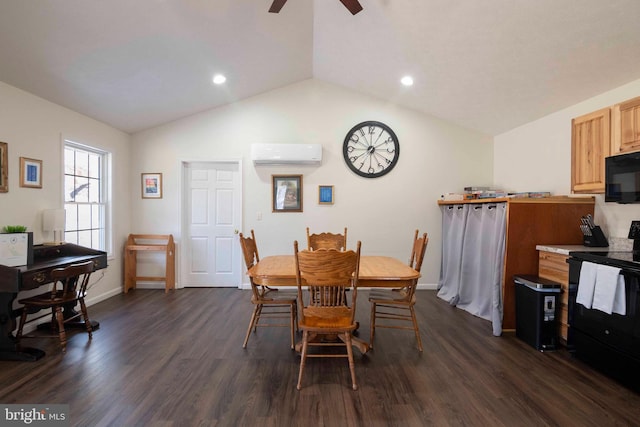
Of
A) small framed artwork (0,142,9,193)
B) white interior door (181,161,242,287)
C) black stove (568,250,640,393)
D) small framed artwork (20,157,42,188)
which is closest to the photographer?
black stove (568,250,640,393)

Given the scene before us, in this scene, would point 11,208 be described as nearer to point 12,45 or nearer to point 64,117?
point 64,117

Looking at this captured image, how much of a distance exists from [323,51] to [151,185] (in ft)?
10.7

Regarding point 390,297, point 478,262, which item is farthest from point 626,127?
point 390,297

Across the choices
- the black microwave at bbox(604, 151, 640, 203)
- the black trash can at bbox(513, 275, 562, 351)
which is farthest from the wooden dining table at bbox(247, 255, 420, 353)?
the black microwave at bbox(604, 151, 640, 203)

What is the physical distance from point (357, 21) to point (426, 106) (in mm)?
1832

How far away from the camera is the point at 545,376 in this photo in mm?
2254

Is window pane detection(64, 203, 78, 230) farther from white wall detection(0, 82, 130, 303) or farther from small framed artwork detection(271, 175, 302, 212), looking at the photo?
small framed artwork detection(271, 175, 302, 212)

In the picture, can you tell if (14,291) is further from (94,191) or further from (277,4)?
(277,4)

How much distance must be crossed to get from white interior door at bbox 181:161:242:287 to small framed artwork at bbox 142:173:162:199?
0.38 meters

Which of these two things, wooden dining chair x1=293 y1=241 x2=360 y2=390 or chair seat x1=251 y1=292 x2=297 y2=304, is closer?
wooden dining chair x1=293 y1=241 x2=360 y2=390

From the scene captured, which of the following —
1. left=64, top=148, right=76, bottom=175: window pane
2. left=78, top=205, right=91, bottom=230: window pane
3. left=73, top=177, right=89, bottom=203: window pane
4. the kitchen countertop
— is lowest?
the kitchen countertop

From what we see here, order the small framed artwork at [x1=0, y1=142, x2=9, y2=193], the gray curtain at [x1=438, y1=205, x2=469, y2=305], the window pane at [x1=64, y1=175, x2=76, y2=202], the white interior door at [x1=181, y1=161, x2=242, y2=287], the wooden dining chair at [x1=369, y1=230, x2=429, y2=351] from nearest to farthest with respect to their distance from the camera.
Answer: the wooden dining chair at [x1=369, y1=230, x2=429, y2=351], the small framed artwork at [x1=0, y1=142, x2=9, y2=193], the window pane at [x1=64, y1=175, x2=76, y2=202], the gray curtain at [x1=438, y1=205, x2=469, y2=305], the white interior door at [x1=181, y1=161, x2=242, y2=287]

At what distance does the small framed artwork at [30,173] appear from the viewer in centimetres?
301

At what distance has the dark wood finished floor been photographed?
1809 millimetres
